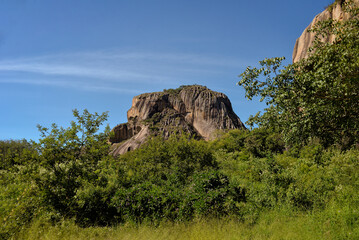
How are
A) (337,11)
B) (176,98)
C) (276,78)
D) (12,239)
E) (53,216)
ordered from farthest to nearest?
1. (176,98)
2. (337,11)
3. (276,78)
4. (53,216)
5. (12,239)

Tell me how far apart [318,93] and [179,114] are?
85.7 metres

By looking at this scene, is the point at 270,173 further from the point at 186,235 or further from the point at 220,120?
the point at 220,120

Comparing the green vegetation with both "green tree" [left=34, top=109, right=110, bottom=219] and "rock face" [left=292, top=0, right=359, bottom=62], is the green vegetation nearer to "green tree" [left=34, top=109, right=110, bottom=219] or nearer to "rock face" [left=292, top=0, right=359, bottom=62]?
"green tree" [left=34, top=109, right=110, bottom=219]

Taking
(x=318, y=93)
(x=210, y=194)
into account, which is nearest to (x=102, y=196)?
(x=210, y=194)

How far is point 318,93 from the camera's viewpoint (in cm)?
721

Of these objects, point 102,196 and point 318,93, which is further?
point 102,196

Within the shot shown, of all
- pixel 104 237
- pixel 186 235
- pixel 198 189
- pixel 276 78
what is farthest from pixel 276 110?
pixel 104 237

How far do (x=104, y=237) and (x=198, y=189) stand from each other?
326 centimetres

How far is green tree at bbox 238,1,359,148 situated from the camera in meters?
6.81

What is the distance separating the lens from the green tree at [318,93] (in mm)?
6812

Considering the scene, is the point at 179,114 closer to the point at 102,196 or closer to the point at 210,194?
the point at 102,196

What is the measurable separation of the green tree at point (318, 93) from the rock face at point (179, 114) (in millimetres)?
74450

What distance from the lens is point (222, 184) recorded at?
8508 millimetres

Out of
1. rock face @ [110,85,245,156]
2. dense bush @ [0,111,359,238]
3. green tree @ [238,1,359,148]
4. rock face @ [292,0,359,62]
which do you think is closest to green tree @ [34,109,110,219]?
dense bush @ [0,111,359,238]
